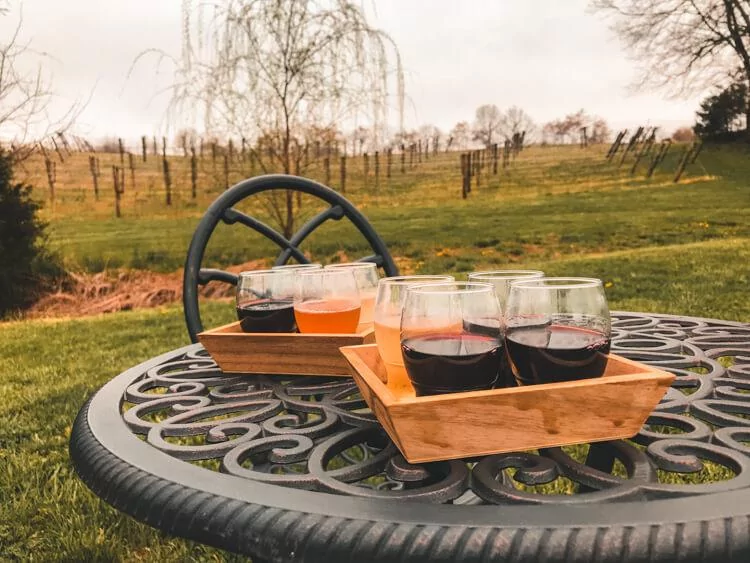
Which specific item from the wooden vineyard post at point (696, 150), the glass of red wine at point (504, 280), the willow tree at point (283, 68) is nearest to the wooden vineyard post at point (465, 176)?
the wooden vineyard post at point (696, 150)

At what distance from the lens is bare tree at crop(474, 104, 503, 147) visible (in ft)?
190

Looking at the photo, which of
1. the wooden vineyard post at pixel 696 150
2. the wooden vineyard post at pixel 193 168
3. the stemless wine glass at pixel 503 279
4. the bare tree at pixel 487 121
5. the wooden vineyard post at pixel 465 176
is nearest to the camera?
the stemless wine glass at pixel 503 279

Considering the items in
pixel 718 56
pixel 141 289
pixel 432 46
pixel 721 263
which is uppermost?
pixel 718 56

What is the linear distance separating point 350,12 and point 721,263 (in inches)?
204

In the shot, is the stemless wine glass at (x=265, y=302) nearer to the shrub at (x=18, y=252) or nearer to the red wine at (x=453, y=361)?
the red wine at (x=453, y=361)

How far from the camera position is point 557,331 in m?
0.80

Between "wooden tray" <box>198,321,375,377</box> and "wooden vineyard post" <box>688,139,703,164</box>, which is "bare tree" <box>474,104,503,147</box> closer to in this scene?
"wooden vineyard post" <box>688,139,703,164</box>

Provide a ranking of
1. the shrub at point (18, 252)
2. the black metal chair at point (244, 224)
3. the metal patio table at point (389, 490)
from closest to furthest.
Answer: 1. the metal patio table at point (389, 490)
2. the black metal chair at point (244, 224)
3. the shrub at point (18, 252)

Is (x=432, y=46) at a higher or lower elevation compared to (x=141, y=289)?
higher

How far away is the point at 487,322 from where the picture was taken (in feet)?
2.58

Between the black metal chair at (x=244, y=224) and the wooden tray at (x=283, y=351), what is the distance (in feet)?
1.63

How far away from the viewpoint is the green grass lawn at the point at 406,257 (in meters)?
2.25

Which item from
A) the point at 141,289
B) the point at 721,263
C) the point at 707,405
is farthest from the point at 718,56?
the point at 707,405

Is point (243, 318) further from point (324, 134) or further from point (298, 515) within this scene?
point (324, 134)
